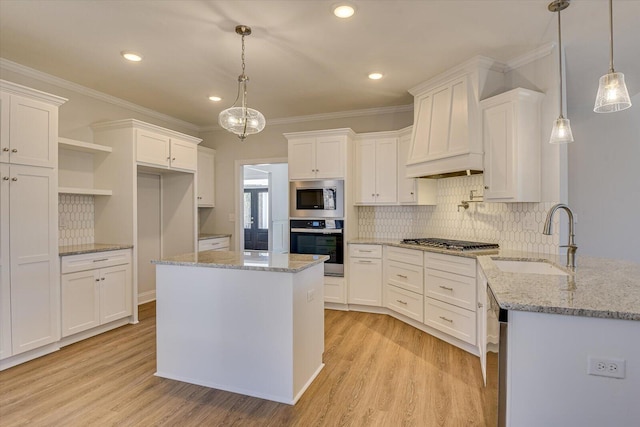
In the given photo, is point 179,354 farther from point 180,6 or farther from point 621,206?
point 621,206

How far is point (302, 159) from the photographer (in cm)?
443

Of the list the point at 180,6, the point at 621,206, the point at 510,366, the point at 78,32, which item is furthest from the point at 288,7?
the point at 621,206

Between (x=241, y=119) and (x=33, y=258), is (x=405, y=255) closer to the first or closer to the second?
(x=241, y=119)

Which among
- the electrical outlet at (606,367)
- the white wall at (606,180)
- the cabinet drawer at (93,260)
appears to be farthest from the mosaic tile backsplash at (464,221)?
the cabinet drawer at (93,260)

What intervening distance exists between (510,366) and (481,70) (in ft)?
8.98

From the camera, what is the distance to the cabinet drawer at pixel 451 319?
298 centimetres

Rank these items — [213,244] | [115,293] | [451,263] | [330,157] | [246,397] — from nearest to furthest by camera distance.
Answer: [246,397], [451,263], [115,293], [330,157], [213,244]

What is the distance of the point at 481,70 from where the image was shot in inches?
122

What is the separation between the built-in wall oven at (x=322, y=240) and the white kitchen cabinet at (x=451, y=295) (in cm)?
116

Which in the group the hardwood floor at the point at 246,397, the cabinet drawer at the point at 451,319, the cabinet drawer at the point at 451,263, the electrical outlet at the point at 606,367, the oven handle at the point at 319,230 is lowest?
the hardwood floor at the point at 246,397

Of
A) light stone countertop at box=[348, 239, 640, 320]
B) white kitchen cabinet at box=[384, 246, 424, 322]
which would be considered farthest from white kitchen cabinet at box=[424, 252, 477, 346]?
light stone countertop at box=[348, 239, 640, 320]

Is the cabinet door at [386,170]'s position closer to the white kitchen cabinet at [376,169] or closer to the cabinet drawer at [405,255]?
the white kitchen cabinet at [376,169]

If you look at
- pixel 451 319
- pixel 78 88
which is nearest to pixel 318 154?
pixel 451 319

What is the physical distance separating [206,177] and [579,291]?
4964 millimetres
